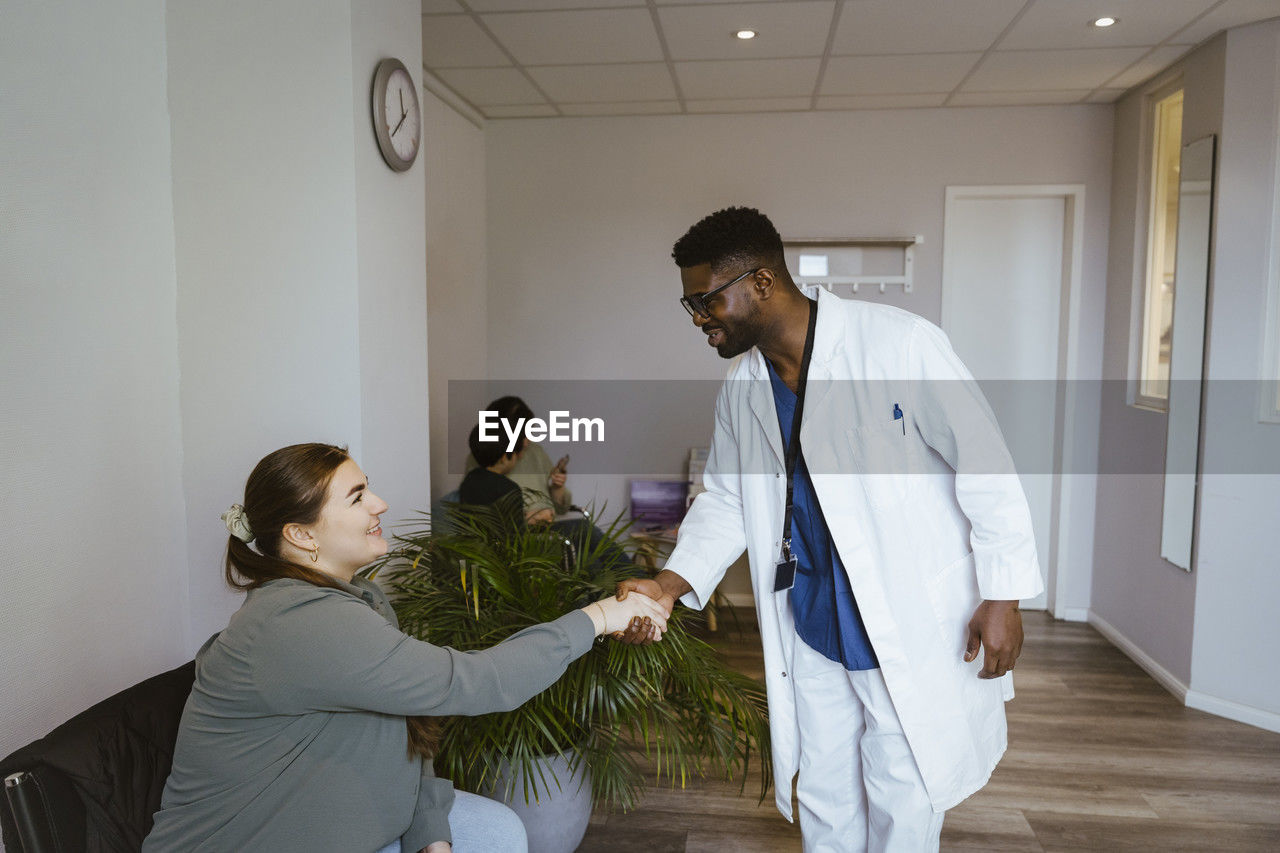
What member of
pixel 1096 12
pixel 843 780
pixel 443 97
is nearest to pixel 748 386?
pixel 843 780

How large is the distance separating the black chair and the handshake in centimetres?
70

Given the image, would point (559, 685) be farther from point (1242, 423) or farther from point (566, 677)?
point (1242, 423)

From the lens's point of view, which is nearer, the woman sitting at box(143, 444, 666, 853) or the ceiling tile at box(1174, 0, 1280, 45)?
the woman sitting at box(143, 444, 666, 853)

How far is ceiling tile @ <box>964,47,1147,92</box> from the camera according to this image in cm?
Result: 354

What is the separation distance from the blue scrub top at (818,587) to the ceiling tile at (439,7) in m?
2.02

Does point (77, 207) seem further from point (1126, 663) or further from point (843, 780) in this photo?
point (1126, 663)

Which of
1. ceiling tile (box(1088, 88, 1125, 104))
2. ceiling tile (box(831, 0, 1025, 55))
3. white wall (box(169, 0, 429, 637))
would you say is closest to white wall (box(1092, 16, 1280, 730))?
ceiling tile (box(1088, 88, 1125, 104))

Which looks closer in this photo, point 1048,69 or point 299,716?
point 299,716

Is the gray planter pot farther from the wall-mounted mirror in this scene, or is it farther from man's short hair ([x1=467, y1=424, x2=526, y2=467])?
the wall-mounted mirror

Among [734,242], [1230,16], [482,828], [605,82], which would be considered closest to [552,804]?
[482,828]

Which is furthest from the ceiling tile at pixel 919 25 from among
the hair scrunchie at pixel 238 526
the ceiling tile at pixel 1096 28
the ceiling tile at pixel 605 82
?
the hair scrunchie at pixel 238 526

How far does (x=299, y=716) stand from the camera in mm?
1281

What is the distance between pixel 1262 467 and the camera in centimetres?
313

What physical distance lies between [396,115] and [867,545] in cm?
164
